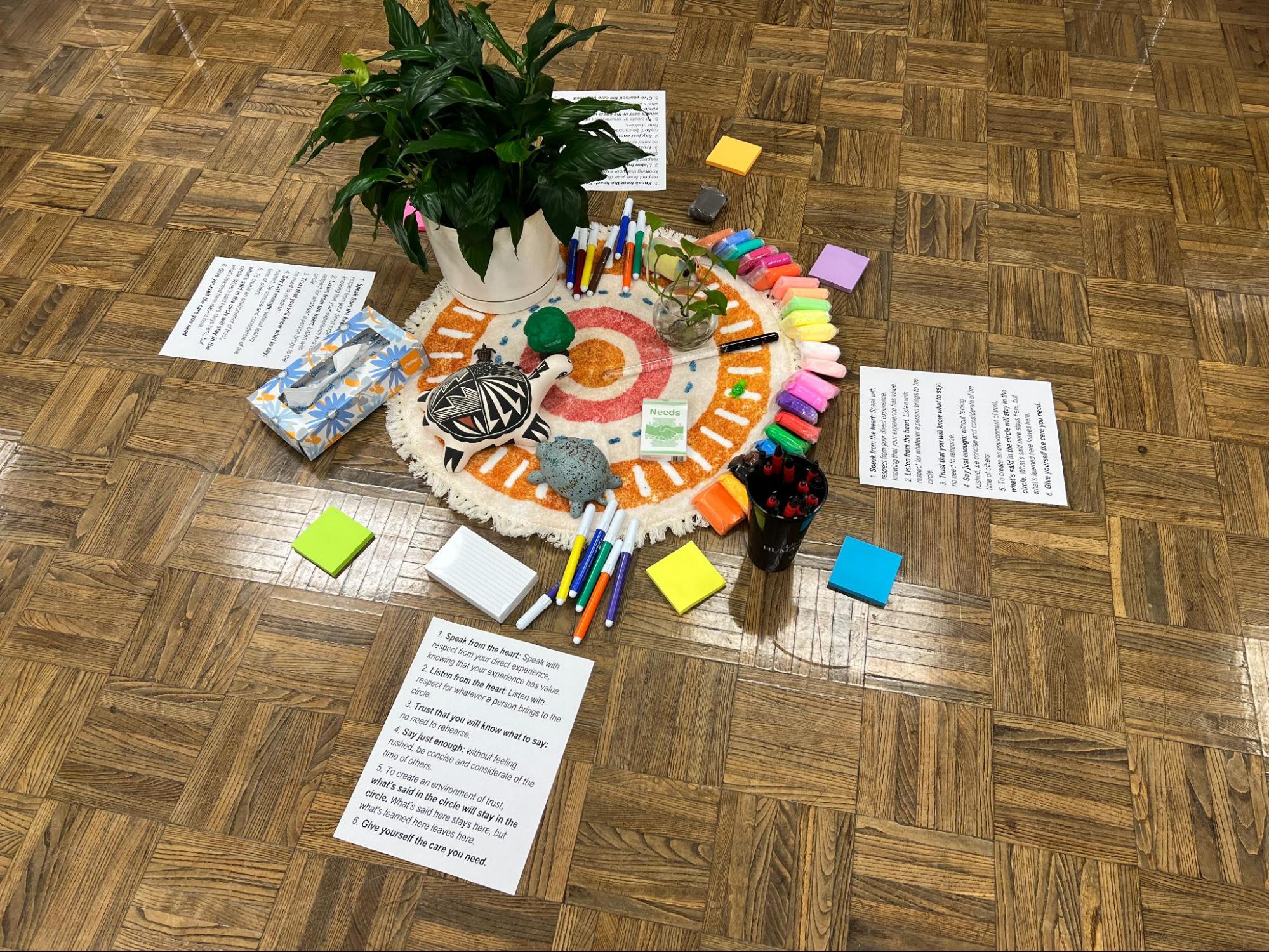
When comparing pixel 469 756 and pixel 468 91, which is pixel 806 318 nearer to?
pixel 468 91

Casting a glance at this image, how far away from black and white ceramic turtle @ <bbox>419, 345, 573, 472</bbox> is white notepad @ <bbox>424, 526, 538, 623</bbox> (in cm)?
17

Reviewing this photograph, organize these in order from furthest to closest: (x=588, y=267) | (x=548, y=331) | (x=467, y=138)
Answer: (x=588, y=267), (x=548, y=331), (x=467, y=138)

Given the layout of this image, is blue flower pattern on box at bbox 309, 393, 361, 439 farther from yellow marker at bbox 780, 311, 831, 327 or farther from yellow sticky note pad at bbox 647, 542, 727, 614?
yellow marker at bbox 780, 311, 831, 327

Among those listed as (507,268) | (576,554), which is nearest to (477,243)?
(507,268)

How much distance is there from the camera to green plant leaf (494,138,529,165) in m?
1.41

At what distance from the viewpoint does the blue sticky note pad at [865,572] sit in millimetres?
1449

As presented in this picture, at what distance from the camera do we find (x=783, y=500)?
133 centimetres

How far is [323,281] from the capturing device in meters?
1.88

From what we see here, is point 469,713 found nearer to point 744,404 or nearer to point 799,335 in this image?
point 744,404

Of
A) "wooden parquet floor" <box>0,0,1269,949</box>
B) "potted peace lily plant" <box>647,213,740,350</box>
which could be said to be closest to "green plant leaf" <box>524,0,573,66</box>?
"potted peace lily plant" <box>647,213,740,350</box>

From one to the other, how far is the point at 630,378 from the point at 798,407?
1.11ft

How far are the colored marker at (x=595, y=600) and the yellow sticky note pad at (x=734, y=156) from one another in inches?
41.7

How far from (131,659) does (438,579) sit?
1.75 ft

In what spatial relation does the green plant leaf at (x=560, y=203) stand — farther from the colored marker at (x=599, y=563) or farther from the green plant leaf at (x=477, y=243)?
the colored marker at (x=599, y=563)
